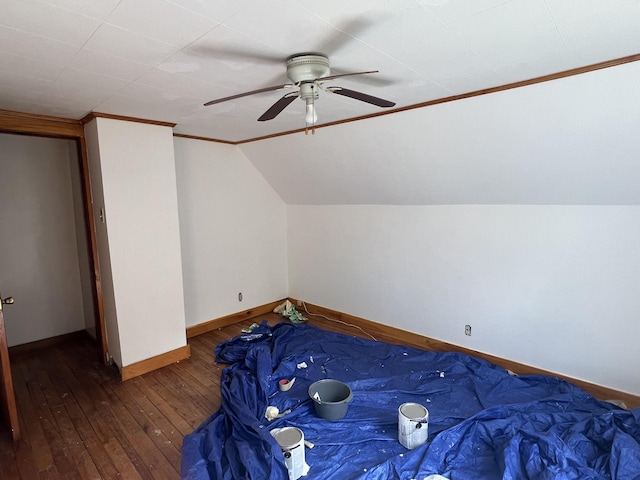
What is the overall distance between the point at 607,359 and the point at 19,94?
4477mm

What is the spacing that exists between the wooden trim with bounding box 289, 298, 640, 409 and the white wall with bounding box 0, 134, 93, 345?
8.79 ft

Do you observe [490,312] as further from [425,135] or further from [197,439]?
[197,439]

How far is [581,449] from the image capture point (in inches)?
75.8

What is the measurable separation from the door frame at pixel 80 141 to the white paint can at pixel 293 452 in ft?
7.05

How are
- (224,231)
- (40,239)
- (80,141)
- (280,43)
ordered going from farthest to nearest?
(224,231), (40,239), (80,141), (280,43)

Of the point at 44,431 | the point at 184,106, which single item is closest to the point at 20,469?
the point at 44,431

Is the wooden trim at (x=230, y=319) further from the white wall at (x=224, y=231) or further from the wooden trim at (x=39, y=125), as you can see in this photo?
the wooden trim at (x=39, y=125)

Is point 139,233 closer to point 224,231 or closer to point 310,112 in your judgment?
point 224,231

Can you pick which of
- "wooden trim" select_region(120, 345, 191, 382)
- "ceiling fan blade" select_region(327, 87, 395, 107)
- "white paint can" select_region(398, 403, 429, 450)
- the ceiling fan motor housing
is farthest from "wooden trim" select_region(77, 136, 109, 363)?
"white paint can" select_region(398, 403, 429, 450)

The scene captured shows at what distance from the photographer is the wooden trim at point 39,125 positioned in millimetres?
2510

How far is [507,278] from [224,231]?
3.05m

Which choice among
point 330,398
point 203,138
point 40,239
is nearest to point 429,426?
point 330,398

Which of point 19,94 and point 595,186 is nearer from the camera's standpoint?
point 19,94

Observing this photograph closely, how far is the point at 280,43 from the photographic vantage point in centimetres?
149
